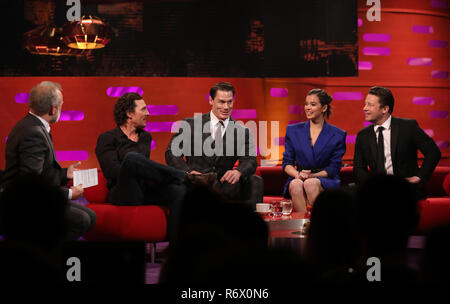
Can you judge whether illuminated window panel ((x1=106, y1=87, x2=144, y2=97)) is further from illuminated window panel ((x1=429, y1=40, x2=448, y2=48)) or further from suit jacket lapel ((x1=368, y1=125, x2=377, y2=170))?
illuminated window panel ((x1=429, y1=40, x2=448, y2=48))

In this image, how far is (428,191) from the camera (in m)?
4.52

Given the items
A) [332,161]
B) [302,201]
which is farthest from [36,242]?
[332,161]

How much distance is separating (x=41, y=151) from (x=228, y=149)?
1662 millimetres

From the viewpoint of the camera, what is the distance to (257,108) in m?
6.09

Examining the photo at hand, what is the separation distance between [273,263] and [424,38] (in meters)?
5.82

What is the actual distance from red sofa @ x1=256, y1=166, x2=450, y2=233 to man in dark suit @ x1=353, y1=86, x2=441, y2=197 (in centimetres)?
16

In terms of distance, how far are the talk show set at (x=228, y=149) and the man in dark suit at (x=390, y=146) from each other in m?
0.01

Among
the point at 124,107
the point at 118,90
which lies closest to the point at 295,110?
the point at 118,90

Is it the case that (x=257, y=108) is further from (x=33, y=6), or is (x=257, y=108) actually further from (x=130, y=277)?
(x=130, y=277)

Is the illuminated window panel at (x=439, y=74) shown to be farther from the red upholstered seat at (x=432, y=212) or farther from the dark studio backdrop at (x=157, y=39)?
the red upholstered seat at (x=432, y=212)

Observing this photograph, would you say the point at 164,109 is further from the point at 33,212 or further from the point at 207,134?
the point at 33,212

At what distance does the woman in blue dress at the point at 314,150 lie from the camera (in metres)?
4.17

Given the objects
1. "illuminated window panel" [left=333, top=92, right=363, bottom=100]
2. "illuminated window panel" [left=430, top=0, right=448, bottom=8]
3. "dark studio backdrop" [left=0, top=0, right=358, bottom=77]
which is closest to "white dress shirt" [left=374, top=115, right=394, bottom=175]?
"illuminated window panel" [left=333, top=92, right=363, bottom=100]

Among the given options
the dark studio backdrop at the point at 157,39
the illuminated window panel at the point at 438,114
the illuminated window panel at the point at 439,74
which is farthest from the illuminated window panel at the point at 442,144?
the dark studio backdrop at the point at 157,39
